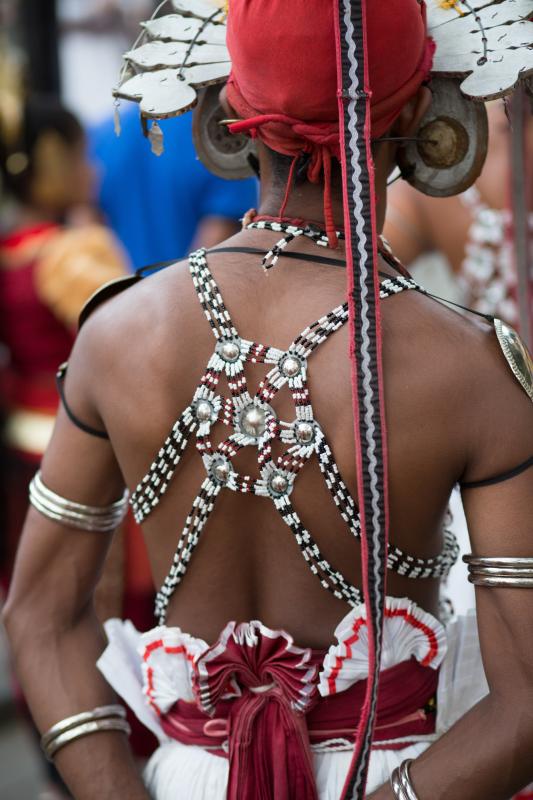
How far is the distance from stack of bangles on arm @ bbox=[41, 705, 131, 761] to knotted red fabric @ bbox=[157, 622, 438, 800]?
0.17 m

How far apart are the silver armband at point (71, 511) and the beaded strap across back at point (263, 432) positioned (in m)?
0.19

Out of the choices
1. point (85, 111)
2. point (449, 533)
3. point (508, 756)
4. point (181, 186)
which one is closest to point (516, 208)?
point (449, 533)

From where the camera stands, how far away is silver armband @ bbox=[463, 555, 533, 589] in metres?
1.41

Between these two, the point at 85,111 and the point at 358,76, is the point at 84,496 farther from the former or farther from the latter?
the point at 85,111

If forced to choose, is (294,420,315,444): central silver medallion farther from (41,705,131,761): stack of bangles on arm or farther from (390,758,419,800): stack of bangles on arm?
(41,705,131,761): stack of bangles on arm

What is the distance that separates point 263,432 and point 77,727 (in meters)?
0.58

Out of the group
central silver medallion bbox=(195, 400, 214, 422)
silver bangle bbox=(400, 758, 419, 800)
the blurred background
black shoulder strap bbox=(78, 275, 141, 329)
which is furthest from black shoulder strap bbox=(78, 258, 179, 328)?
the blurred background

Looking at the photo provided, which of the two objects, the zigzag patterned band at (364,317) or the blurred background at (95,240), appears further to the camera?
the blurred background at (95,240)

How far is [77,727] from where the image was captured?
167cm

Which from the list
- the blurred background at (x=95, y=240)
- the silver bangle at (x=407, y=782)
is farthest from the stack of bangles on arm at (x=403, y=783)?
the blurred background at (x=95, y=240)

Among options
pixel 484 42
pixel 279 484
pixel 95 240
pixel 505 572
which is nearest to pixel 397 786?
pixel 505 572

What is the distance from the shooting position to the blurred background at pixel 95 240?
318cm

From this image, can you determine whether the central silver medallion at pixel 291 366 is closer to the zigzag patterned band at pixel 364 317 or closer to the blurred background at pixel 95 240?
the zigzag patterned band at pixel 364 317

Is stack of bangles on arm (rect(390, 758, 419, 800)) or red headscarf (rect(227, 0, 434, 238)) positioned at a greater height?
red headscarf (rect(227, 0, 434, 238))
